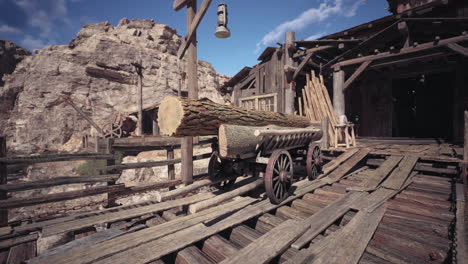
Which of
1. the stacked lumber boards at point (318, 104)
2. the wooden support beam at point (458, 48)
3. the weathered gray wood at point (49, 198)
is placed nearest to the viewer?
the weathered gray wood at point (49, 198)

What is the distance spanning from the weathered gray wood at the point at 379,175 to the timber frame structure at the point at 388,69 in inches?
133

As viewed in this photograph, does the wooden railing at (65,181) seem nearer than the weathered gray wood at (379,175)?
Yes

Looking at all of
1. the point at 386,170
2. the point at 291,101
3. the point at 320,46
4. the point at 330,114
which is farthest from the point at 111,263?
the point at 320,46

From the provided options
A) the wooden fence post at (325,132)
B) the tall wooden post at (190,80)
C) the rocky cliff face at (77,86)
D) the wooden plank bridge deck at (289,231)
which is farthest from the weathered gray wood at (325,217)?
the rocky cliff face at (77,86)

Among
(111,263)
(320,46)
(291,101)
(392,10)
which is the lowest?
(111,263)

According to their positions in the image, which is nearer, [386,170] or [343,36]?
[386,170]

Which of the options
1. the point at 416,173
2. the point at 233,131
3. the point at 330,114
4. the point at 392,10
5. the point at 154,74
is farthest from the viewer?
the point at 154,74

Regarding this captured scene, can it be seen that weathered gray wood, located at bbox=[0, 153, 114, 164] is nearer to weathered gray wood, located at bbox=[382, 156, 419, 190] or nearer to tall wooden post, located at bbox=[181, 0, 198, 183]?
tall wooden post, located at bbox=[181, 0, 198, 183]

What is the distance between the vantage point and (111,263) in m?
1.90

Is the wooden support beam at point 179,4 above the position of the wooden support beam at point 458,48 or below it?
above

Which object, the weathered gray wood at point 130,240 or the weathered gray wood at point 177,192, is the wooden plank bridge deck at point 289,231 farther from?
the weathered gray wood at point 177,192

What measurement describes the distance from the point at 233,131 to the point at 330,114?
6.88 m

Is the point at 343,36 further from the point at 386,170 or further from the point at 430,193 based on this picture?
the point at 430,193

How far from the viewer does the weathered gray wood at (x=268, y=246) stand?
188cm
